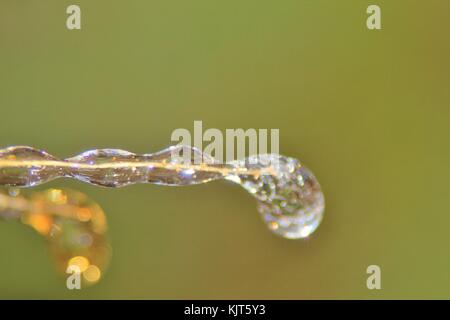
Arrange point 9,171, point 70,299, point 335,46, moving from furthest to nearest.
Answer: point 335,46 → point 70,299 → point 9,171

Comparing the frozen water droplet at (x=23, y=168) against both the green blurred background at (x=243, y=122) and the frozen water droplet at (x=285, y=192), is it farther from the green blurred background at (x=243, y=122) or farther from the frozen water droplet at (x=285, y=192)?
the green blurred background at (x=243, y=122)

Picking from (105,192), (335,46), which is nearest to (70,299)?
(105,192)

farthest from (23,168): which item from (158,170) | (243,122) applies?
(243,122)

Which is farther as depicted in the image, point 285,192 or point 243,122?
point 243,122

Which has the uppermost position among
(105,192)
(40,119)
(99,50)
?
(99,50)

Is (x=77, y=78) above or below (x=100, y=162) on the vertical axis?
above

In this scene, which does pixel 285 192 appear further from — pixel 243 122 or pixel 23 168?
pixel 243 122

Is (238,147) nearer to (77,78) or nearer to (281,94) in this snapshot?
(281,94)

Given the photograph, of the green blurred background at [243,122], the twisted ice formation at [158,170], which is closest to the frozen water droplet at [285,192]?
the twisted ice formation at [158,170]
